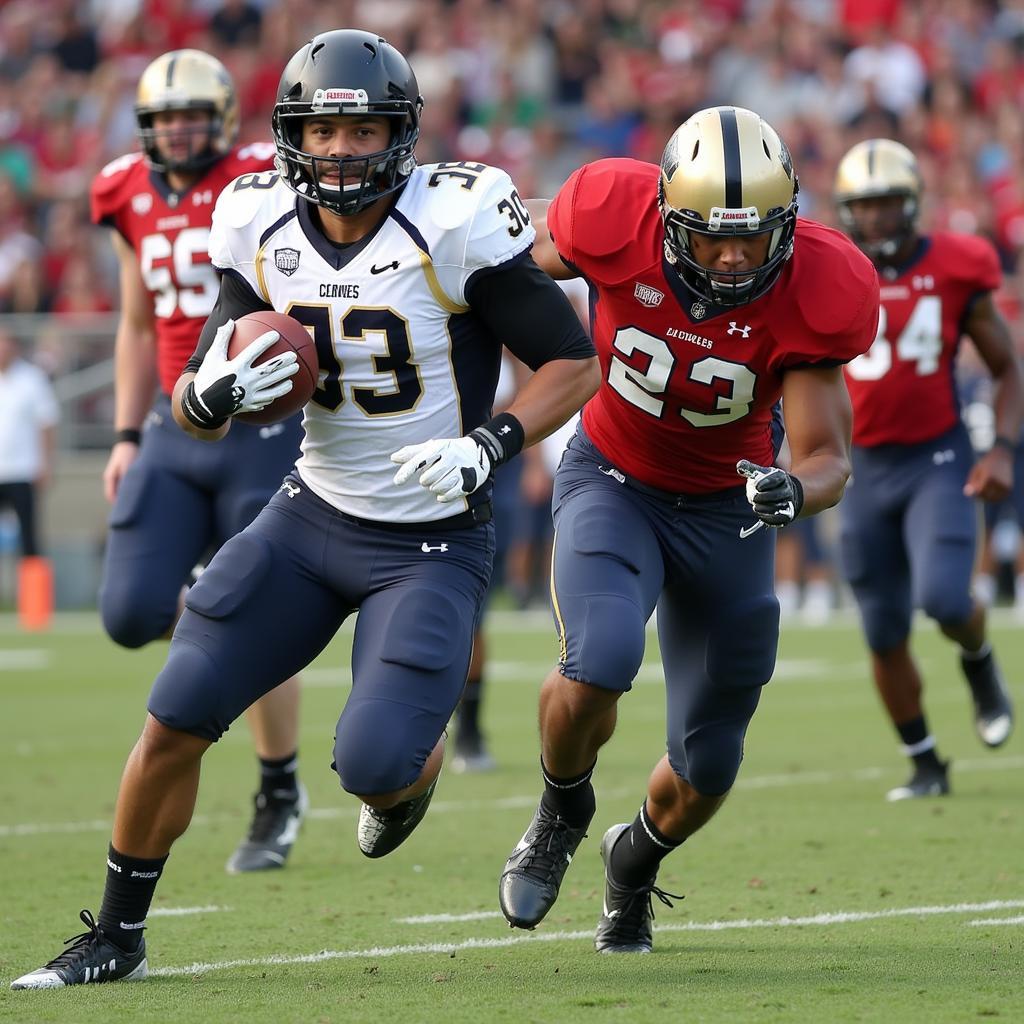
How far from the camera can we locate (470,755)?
7199 millimetres

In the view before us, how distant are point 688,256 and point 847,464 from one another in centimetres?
56

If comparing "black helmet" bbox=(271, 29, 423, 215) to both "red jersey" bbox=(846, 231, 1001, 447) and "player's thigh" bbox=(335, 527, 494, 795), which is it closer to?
"player's thigh" bbox=(335, 527, 494, 795)

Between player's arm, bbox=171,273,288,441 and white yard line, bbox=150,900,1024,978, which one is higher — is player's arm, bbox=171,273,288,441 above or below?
above

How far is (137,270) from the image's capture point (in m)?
5.76

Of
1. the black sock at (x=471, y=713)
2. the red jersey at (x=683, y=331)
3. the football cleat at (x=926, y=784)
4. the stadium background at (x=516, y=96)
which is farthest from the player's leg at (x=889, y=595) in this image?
the stadium background at (x=516, y=96)

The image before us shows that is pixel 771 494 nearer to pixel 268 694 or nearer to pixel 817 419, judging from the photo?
pixel 817 419

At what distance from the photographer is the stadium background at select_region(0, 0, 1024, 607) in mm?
14508

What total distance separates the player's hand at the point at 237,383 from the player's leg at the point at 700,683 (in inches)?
40.7

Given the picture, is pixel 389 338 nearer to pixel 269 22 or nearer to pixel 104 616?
pixel 104 616

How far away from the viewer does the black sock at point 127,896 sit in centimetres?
379

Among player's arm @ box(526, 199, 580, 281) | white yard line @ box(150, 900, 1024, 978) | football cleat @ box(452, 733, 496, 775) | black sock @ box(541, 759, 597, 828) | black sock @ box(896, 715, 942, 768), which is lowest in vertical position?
football cleat @ box(452, 733, 496, 775)

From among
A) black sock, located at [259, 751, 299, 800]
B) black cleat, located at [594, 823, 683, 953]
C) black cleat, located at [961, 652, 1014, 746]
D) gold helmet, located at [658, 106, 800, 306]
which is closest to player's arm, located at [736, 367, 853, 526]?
gold helmet, located at [658, 106, 800, 306]

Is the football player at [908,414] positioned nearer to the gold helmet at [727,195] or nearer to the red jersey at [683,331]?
the red jersey at [683,331]

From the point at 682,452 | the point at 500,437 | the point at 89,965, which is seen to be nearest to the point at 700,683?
the point at 682,452
